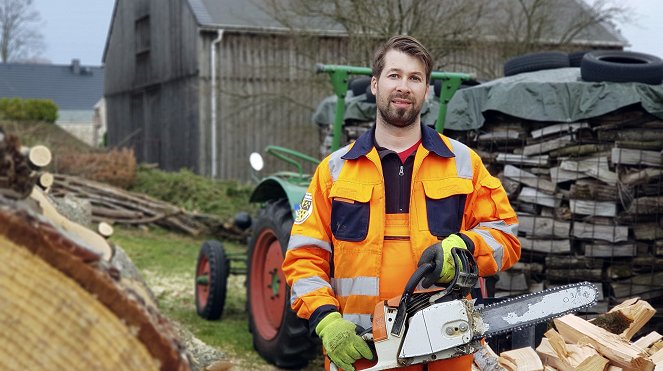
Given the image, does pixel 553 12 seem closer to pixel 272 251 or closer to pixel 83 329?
pixel 272 251

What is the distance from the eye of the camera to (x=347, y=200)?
3.28m

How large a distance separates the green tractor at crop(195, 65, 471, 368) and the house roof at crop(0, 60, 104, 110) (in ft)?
151

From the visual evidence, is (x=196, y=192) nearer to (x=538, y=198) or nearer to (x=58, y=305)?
(x=538, y=198)

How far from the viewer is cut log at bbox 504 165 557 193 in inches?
249

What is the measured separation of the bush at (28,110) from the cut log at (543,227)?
2617 centimetres

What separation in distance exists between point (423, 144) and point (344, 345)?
84 cm

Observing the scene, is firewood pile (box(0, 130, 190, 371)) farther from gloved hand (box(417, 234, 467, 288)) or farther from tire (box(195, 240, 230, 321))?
tire (box(195, 240, 230, 321))

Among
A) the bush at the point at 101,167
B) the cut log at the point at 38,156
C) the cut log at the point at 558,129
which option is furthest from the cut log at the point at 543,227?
the bush at the point at 101,167

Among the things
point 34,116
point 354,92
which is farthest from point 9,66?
point 354,92

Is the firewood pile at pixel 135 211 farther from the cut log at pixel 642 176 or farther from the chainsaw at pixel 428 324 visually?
the chainsaw at pixel 428 324

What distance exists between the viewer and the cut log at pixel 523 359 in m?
3.99

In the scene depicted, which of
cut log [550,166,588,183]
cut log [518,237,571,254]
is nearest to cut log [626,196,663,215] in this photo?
cut log [550,166,588,183]

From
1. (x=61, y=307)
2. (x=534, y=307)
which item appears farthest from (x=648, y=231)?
(x=61, y=307)

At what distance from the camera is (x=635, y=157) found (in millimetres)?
5961
